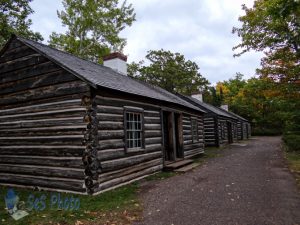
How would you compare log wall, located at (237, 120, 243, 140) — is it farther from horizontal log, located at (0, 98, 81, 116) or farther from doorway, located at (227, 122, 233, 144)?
horizontal log, located at (0, 98, 81, 116)

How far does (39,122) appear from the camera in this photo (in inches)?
336

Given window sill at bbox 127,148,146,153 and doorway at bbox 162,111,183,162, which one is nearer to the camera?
window sill at bbox 127,148,146,153

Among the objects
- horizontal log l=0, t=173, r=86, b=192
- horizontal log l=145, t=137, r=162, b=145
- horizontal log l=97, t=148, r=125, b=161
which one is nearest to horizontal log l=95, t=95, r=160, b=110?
horizontal log l=145, t=137, r=162, b=145

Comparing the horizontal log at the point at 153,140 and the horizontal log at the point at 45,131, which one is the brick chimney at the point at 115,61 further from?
the horizontal log at the point at 45,131

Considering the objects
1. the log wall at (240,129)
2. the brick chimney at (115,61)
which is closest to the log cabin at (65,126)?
the brick chimney at (115,61)

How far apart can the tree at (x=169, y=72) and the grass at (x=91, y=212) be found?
35.9 meters

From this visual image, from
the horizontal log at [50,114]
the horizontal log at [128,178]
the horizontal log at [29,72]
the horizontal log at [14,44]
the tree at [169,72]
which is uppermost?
the tree at [169,72]

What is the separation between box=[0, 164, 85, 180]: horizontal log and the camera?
7559 mm

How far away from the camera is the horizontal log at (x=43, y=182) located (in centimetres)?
751

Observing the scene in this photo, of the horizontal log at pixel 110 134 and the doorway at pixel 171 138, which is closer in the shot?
the horizontal log at pixel 110 134

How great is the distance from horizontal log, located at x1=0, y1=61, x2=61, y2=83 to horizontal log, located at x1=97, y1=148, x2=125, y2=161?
3043 mm

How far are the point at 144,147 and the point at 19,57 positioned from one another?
5.75 metres

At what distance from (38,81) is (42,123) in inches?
56.6

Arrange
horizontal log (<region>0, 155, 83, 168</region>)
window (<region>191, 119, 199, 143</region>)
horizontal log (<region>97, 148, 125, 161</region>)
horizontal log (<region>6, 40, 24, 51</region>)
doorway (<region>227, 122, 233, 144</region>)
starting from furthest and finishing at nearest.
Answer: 1. doorway (<region>227, 122, 233, 144</region>)
2. window (<region>191, 119, 199, 143</region>)
3. horizontal log (<region>6, 40, 24, 51</region>)
4. horizontal log (<region>97, 148, 125, 161</region>)
5. horizontal log (<region>0, 155, 83, 168</region>)
